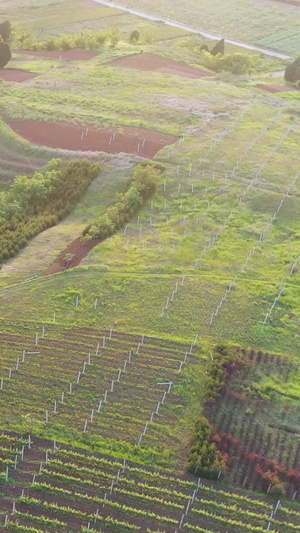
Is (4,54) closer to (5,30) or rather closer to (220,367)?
(5,30)

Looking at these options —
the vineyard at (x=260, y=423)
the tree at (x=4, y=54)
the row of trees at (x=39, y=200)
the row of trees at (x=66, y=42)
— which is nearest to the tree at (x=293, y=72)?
the row of trees at (x=66, y=42)

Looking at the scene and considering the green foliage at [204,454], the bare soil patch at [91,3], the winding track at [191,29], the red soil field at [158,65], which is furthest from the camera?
the bare soil patch at [91,3]

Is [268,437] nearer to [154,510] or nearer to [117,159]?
[154,510]

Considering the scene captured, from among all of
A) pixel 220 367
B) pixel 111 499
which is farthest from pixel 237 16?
pixel 111 499

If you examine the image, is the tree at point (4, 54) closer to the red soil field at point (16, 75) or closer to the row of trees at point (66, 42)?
the red soil field at point (16, 75)

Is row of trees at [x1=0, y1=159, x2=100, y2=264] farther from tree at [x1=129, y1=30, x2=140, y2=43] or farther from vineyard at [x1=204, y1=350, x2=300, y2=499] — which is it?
tree at [x1=129, y1=30, x2=140, y2=43]

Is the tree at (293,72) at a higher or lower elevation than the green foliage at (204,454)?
higher

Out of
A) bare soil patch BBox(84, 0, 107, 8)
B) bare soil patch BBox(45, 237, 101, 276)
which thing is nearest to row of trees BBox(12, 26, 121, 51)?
bare soil patch BBox(84, 0, 107, 8)

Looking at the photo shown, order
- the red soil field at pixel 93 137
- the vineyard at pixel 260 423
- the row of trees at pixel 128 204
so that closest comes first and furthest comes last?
the vineyard at pixel 260 423, the row of trees at pixel 128 204, the red soil field at pixel 93 137
